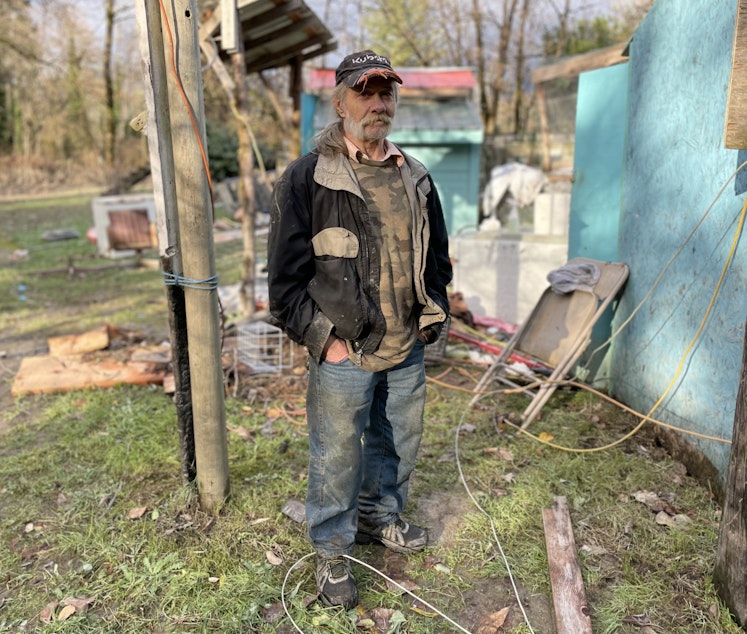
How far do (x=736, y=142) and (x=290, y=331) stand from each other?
2.11 metres

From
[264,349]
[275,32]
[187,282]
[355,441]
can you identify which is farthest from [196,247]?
[275,32]

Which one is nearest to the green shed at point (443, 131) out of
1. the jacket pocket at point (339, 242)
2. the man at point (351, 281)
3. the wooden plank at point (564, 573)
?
the wooden plank at point (564, 573)

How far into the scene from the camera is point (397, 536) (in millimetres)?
3246

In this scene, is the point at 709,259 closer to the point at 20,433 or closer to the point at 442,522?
the point at 442,522

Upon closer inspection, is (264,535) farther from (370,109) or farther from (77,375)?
(77,375)

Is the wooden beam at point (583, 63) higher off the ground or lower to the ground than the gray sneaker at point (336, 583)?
higher

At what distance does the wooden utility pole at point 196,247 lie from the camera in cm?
305

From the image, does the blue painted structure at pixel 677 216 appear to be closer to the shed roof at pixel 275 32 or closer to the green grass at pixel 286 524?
the green grass at pixel 286 524

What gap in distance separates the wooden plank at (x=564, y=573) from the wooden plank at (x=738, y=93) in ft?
6.64

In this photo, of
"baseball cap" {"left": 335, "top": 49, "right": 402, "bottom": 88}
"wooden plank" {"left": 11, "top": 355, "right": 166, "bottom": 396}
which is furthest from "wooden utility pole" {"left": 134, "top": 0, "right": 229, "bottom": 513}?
"wooden plank" {"left": 11, "top": 355, "right": 166, "bottom": 396}

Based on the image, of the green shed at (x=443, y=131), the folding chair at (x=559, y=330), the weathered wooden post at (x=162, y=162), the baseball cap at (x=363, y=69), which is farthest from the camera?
the green shed at (x=443, y=131)

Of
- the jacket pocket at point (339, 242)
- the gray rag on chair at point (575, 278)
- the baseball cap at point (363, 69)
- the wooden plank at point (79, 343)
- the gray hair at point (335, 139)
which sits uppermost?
the baseball cap at point (363, 69)

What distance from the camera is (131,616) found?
111 inches

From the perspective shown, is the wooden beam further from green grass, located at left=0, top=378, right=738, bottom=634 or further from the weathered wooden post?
the weathered wooden post
